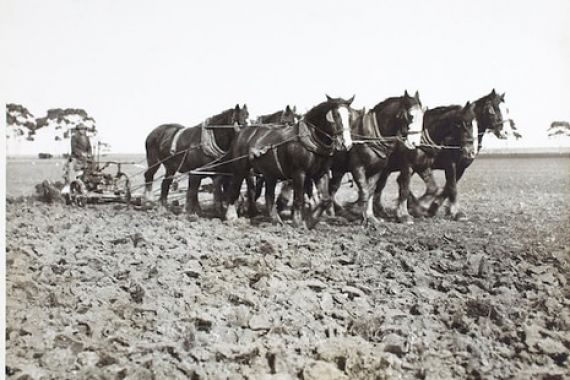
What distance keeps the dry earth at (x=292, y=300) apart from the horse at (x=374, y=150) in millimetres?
725

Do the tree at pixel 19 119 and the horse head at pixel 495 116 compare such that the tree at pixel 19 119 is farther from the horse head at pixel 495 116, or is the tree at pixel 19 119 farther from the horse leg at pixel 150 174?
the horse head at pixel 495 116

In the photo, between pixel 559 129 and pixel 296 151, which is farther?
pixel 296 151

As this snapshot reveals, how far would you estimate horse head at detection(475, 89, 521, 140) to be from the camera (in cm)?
330

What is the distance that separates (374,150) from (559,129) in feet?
4.46


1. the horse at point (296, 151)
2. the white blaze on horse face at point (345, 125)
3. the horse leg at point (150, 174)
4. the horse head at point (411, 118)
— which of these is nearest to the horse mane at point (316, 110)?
the horse at point (296, 151)

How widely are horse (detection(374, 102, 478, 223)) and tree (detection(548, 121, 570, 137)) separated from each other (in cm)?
67

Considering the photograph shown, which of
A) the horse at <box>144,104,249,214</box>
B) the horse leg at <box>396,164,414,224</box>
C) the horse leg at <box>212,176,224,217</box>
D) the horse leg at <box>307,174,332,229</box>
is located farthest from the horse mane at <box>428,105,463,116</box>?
the horse leg at <box>212,176,224,217</box>

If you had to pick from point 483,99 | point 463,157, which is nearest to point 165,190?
point 463,157

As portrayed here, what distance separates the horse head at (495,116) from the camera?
3301 mm

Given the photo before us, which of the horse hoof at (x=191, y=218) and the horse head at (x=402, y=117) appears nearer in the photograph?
the horse head at (x=402, y=117)

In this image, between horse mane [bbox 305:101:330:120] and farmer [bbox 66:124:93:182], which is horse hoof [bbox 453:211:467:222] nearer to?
horse mane [bbox 305:101:330:120]

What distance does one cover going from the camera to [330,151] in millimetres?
3723

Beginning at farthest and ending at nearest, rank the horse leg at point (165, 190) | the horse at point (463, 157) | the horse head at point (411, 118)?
1. the horse leg at point (165, 190)
2. the horse head at point (411, 118)
3. the horse at point (463, 157)

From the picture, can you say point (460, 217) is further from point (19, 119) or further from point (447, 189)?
point (19, 119)
